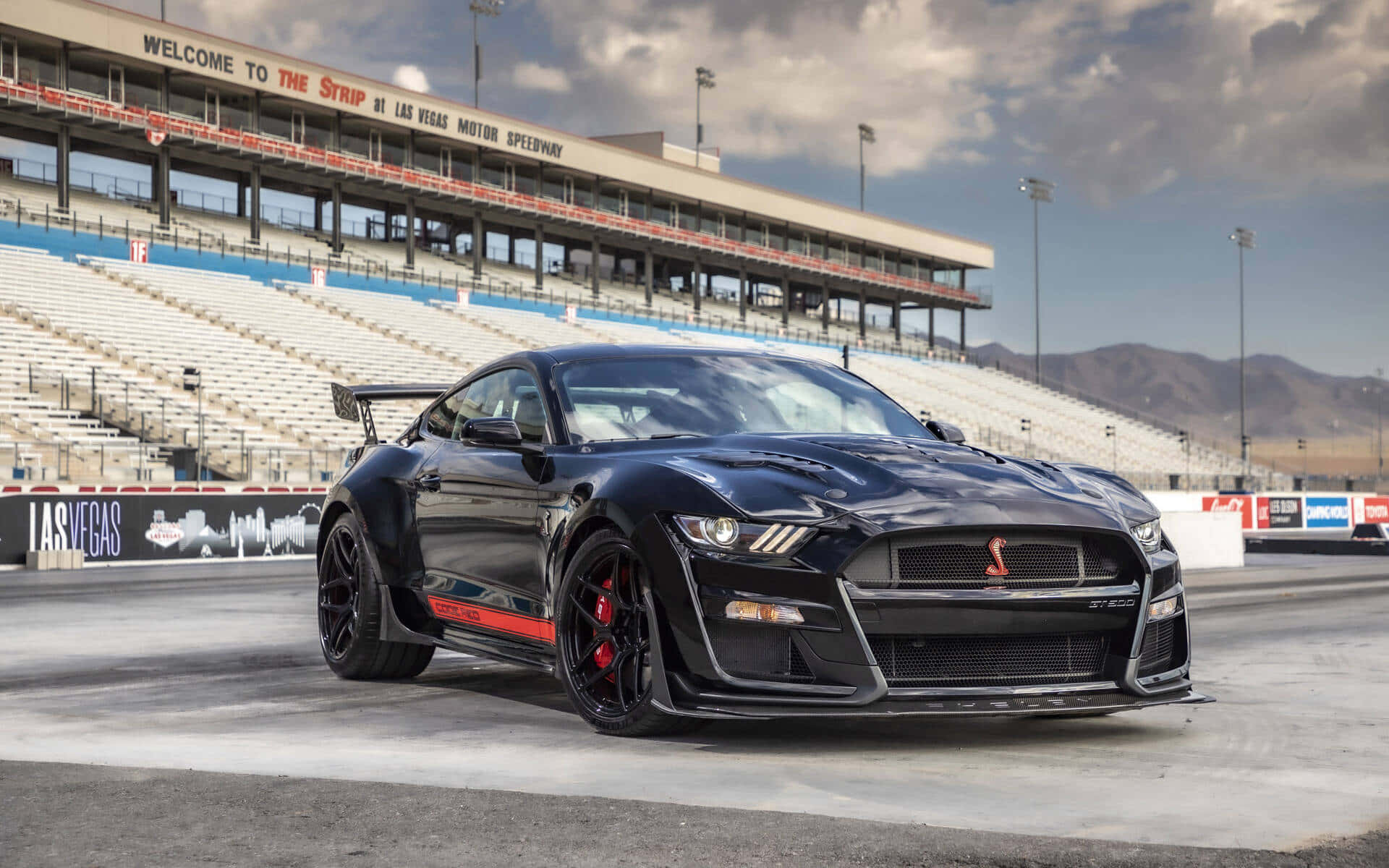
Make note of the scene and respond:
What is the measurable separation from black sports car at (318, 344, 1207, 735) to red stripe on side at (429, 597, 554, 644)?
1 cm

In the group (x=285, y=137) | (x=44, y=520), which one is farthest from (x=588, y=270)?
(x=44, y=520)

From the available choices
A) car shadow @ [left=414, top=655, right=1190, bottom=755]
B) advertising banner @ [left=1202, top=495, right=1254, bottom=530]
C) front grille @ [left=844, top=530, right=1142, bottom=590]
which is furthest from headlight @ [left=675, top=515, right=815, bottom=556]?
advertising banner @ [left=1202, top=495, right=1254, bottom=530]

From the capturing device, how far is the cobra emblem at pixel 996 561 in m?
5.16

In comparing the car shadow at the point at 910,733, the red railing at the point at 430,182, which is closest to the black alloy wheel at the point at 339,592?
the car shadow at the point at 910,733

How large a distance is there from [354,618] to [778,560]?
3279 millimetres

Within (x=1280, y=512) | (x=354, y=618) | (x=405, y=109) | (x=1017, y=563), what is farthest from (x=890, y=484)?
(x=405, y=109)

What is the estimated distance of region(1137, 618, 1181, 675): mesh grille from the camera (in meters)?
5.49

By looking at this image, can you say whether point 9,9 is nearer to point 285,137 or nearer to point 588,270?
point 285,137

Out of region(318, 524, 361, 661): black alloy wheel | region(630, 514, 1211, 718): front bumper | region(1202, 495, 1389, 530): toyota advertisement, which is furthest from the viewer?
region(1202, 495, 1389, 530): toyota advertisement

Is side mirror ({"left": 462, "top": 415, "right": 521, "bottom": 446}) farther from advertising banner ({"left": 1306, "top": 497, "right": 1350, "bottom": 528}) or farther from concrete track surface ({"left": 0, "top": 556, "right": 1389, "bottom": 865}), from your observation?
advertising banner ({"left": 1306, "top": 497, "right": 1350, "bottom": 528})

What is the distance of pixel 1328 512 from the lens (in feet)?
150

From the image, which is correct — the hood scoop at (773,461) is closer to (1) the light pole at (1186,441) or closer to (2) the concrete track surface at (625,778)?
(2) the concrete track surface at (625,778)

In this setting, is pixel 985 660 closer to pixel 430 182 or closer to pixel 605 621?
pixel 605 621

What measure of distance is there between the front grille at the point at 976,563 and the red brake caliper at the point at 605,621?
1.04 metres
